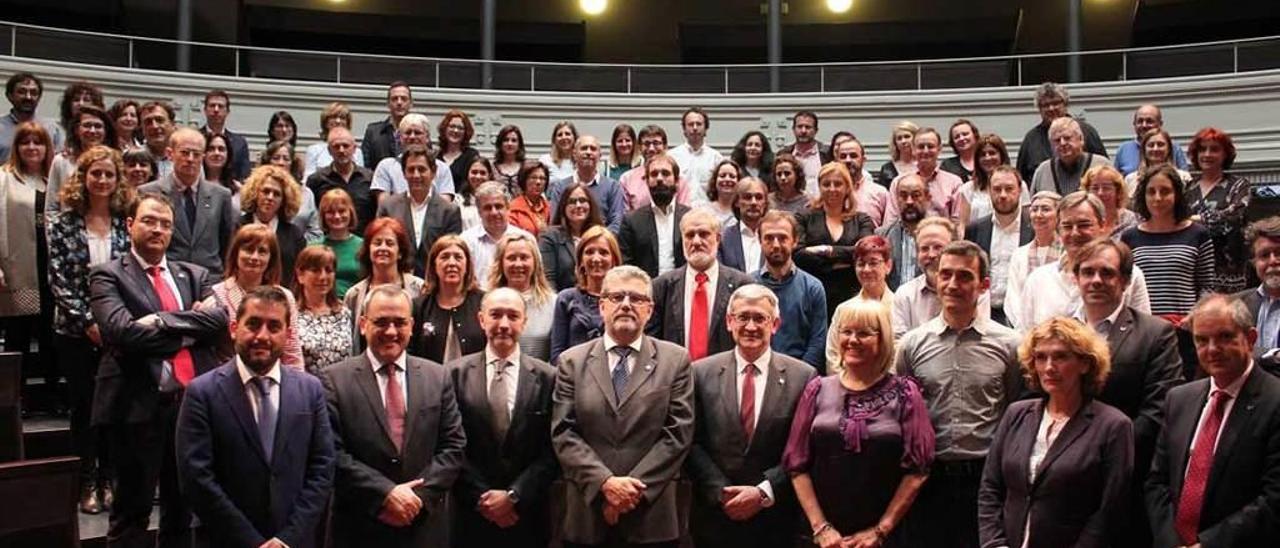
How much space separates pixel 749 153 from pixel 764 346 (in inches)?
155

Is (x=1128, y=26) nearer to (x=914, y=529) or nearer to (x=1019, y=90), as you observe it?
(x=1019, y=90)

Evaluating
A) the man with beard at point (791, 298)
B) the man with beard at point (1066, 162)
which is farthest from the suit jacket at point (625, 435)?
the man with beard at point (1066, 162)

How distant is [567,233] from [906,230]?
1.82m

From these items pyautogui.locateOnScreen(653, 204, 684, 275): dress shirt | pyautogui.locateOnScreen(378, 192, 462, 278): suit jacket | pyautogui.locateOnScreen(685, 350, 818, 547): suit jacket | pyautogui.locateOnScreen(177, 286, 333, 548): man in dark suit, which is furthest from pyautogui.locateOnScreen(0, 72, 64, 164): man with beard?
pyautogui.locateOnScreen(685, 350, 818, 547): suit jacket

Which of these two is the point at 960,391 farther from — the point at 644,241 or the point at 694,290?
the point at 644,241

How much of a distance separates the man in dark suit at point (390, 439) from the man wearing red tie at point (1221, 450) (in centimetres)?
258

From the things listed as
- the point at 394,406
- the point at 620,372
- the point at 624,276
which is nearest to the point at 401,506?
the point at 394,406

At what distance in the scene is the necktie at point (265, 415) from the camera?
4273mm

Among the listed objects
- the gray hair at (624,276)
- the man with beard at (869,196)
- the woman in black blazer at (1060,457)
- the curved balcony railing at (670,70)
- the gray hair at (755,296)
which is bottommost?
the woman in black blazer at (1060,457)

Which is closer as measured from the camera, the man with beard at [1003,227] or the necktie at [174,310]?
the necktie at [174,310]

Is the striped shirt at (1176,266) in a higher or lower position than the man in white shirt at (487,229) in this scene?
lower

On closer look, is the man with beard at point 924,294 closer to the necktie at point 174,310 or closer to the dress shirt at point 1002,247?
the dress shirt at point 1002,247

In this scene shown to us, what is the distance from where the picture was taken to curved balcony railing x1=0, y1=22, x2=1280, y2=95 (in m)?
14.0

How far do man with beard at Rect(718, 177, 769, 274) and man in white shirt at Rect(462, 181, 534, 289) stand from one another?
1.06 meters
